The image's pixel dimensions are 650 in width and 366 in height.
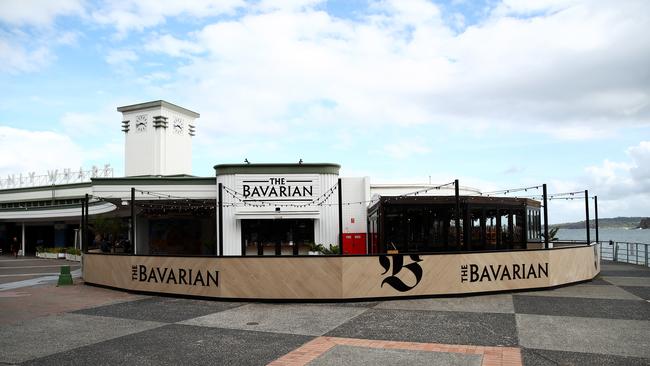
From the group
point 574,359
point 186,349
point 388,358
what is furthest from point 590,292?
point 186,349

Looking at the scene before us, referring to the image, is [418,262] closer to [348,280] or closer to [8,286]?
[348,280]

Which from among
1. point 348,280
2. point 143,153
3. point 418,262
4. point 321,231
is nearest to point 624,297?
point 418,262

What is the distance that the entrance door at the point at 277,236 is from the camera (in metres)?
25.0

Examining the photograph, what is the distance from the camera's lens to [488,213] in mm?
21047

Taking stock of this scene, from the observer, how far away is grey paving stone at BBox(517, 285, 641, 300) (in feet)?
45.4

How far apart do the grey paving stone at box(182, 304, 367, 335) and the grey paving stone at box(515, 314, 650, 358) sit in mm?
3549

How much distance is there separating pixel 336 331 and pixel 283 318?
1.75m

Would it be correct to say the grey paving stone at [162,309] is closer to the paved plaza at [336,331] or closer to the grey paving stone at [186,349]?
the paved plaza at [336,331]

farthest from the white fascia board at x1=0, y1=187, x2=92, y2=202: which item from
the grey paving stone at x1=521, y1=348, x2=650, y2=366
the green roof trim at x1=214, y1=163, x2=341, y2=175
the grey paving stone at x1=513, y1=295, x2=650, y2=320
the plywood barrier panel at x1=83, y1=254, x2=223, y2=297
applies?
the grey paving stone at x1=521, y1=348, x2=650, y2=366

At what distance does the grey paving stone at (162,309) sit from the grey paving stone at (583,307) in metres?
6.88

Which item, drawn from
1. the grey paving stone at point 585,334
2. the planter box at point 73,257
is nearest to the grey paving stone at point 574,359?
the grey paving stone at point 585,334

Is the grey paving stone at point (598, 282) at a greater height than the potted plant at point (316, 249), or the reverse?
the potted plant at point (316, 249)

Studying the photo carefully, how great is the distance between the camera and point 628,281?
17.4 meters

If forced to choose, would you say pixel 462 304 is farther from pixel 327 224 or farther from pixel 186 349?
pixel 327 224
